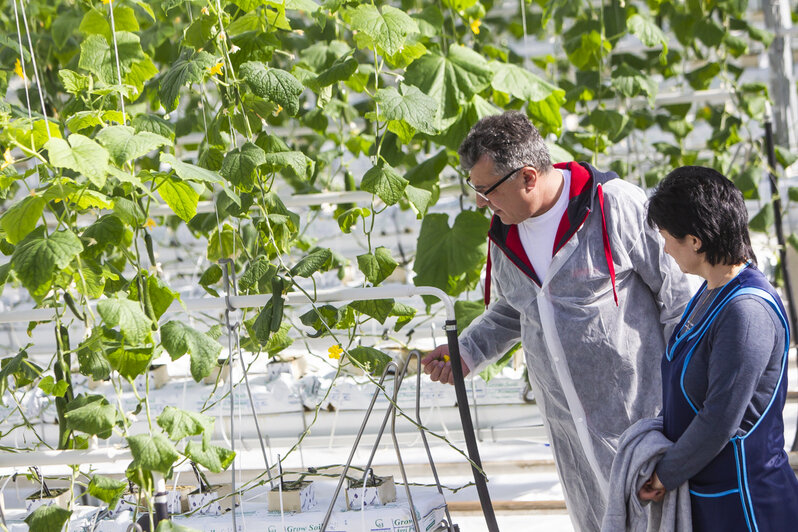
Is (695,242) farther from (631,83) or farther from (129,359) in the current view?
(631,83)

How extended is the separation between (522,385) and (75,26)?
1.66 metres

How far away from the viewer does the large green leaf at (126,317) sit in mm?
1142

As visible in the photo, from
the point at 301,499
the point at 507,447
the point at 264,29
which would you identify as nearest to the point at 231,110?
the point at 264,29

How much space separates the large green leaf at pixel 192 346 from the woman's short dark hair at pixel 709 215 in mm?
682

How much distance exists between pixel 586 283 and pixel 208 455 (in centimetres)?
75

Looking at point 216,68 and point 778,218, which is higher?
point 216,68

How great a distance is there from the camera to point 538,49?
3568mm

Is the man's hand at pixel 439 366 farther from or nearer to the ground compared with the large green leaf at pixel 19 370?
nearer to the ground

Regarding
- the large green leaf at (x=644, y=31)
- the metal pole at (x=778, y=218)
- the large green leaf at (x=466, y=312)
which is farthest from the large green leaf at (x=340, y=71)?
the metal pole at (x=778, y=218)

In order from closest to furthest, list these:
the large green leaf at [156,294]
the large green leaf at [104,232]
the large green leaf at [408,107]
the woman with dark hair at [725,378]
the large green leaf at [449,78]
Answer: the woman with dark hair at [725,378]
the large green leaf at [156,294]
the large green leaf at [104,232]
the large green leaf at [408,107]
the large green leaf at [449,78]

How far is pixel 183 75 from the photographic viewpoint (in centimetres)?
146

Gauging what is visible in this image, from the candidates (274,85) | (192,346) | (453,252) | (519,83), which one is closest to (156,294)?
(192,346)

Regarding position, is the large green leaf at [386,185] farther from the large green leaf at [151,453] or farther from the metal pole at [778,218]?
the metal pole at [778,218]

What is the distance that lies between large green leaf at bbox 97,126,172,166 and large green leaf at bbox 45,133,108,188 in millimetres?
49
